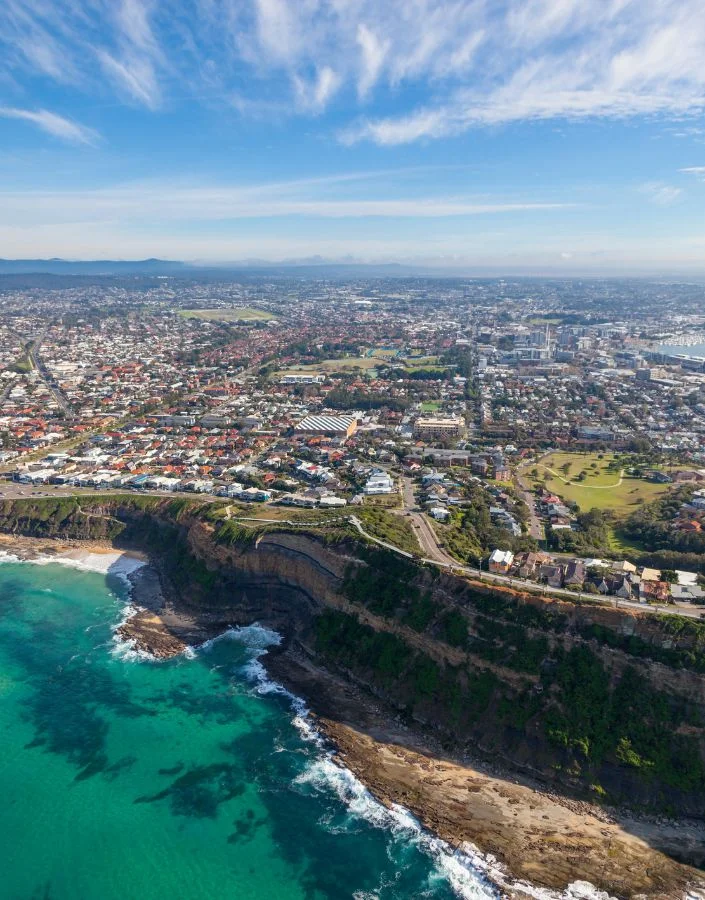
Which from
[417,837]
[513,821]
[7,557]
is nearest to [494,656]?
[513,821]

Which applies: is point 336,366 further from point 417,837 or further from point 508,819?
point 417,837

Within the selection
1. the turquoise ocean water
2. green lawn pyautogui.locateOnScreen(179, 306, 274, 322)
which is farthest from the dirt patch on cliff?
green lawn pyautogui.locateOnScreen(179, 306, 274, 322)

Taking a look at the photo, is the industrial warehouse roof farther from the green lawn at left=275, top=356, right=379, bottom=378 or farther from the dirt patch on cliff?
the dirt patch on cliff

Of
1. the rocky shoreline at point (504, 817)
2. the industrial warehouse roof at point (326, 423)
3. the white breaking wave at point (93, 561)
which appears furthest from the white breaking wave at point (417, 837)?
the industrial warehouse roof at point (326, 423)

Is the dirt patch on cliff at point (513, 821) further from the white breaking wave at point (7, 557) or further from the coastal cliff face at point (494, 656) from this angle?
the white breaking wave at point (7, 557)

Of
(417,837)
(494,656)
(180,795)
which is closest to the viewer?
(417,837)

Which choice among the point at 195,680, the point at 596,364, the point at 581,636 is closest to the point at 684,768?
the point at 581,636
